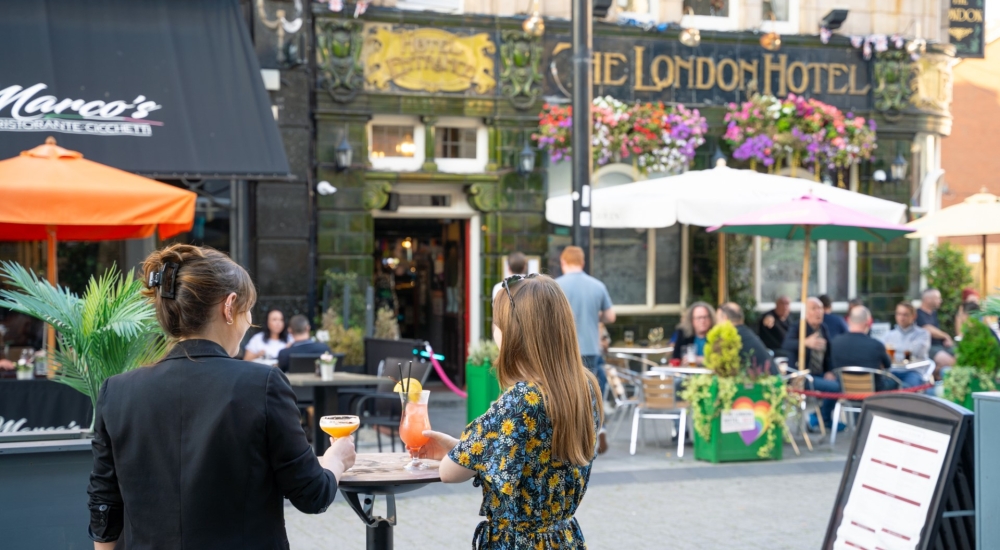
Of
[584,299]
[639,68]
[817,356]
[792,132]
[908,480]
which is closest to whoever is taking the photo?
[908,480]

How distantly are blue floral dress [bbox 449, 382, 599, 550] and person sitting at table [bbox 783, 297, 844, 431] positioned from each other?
7.53 meters

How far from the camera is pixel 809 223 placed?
9.43 meters

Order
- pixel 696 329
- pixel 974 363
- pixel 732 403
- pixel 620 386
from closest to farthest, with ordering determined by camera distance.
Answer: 1. pixel 974 363
2. pixel 732 403
3. pixel 620 386
4. pixel 696 329

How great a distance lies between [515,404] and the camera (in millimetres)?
3008

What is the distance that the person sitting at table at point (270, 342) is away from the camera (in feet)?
34.1

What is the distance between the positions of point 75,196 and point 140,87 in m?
3.11

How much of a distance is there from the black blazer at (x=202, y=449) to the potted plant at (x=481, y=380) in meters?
6.36

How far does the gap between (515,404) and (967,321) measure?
20.3 feet

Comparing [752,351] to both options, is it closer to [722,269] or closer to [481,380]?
[481,380]

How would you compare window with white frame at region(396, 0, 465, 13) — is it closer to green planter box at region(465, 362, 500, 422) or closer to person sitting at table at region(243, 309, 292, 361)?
person sitting at table at region(243, 309, 292, 361)

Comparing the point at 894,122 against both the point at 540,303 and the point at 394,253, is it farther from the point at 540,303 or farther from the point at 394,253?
the point at 540,303

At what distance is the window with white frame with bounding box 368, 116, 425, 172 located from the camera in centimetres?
1304

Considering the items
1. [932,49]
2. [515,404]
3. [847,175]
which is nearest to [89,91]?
[515,404]

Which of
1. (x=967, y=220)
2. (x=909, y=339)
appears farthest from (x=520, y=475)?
(x=909, y=339)
